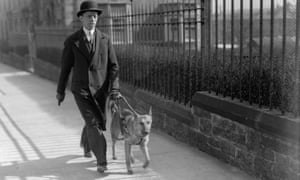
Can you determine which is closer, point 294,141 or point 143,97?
point 294,141

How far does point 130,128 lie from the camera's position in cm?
535

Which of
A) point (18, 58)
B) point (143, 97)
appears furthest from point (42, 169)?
point (18, 58)

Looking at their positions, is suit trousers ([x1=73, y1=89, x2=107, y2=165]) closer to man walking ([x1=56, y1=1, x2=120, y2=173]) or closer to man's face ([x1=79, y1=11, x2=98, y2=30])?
man walking ([x1=56, y1=1, x2=120, y2=173])

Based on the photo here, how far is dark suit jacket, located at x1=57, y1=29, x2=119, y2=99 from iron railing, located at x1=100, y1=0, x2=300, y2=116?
1583 mm

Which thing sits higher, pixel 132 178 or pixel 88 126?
pixel 88 126

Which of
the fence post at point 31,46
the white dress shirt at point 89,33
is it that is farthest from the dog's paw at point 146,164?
the fence post at point 31,46

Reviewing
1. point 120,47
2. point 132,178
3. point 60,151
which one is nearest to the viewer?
point 132,178

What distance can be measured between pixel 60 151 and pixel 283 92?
3521mm

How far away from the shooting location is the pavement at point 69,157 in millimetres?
5527

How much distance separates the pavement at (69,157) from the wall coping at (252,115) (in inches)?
27.4

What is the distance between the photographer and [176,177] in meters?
5.41

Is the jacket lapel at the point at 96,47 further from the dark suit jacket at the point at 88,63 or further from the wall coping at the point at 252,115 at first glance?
the wall coping at the point at 252,115

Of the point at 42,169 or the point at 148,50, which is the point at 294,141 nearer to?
the point at 42,169

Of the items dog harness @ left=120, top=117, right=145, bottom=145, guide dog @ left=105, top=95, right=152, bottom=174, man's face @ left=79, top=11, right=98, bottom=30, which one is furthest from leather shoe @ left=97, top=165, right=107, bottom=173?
man's face @ left=79, top=11, right=98, bottom=30
